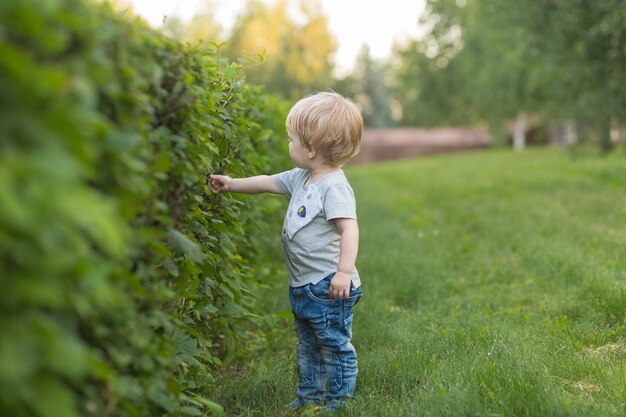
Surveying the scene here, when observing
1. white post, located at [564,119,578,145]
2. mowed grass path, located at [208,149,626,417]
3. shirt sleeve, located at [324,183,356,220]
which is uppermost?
shirt sleeve, located at [324,183,356,220]

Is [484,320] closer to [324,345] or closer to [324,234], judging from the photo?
[324,345]

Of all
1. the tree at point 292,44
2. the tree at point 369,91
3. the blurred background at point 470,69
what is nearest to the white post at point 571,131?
the blurred background at point 470,69

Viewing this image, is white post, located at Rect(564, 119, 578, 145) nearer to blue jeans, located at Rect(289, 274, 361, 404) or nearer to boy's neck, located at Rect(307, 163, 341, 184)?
boy's neck, located at Rect(307, 163, 341, 184)

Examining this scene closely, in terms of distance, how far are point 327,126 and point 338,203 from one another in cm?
38

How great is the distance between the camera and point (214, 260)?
3150 mm

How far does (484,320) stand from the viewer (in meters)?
4.23

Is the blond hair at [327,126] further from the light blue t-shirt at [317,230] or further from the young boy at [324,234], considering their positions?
the light blue t-shirt at [317,230]

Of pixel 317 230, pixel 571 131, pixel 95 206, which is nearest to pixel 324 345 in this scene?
pixel 317 230

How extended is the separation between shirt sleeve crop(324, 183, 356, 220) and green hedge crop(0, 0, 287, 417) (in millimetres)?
593

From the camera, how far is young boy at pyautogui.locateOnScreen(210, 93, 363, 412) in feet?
10.5

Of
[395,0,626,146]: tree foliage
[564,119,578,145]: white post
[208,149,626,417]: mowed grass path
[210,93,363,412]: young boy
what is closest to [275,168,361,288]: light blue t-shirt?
[210,93,363,412]: young boy

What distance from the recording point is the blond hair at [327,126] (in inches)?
127

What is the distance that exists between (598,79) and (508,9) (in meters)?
2.53

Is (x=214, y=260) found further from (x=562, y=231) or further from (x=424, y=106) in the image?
(x=424, y=106)
